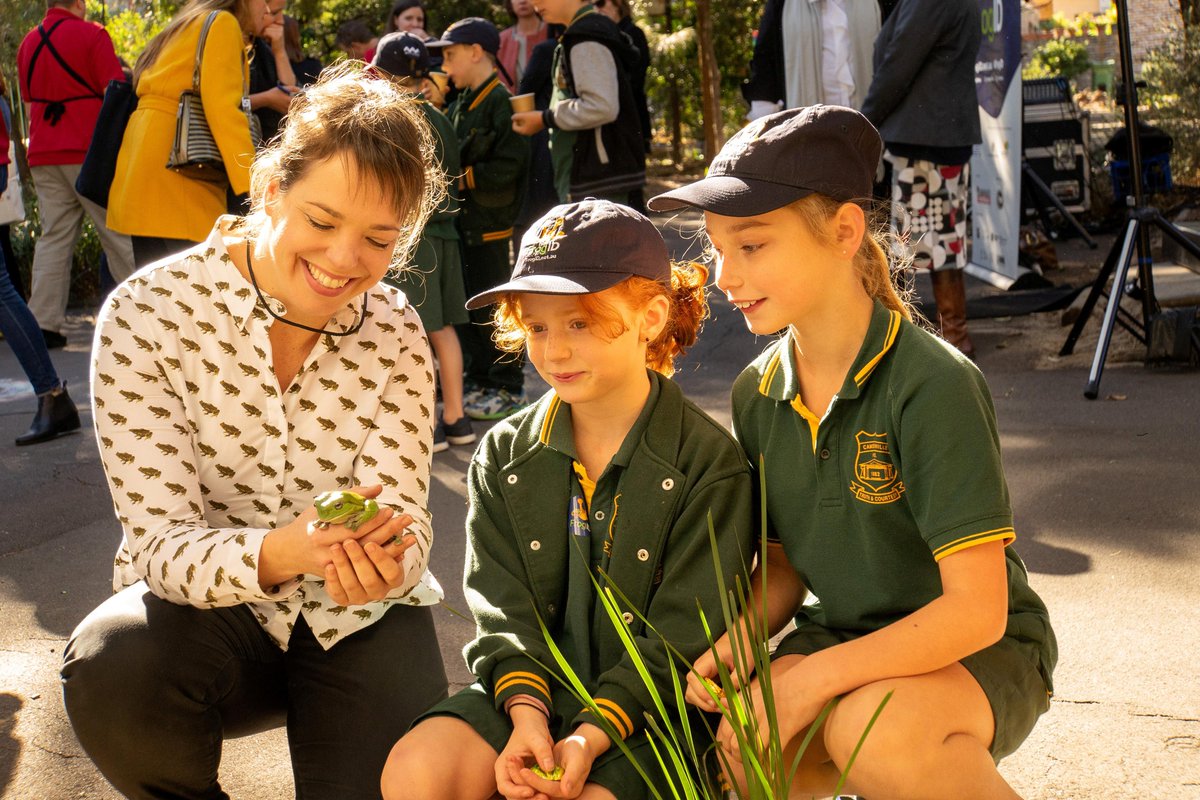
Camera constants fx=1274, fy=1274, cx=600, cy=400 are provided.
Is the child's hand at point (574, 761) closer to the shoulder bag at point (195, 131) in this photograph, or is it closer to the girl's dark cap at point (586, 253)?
the girl's dark cap at point (586, 253)

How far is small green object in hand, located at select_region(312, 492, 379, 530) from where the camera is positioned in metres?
2.04

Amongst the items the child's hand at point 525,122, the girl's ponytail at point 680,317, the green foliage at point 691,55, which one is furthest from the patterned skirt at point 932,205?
the green foliage at point 691,55

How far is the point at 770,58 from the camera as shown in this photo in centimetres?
621

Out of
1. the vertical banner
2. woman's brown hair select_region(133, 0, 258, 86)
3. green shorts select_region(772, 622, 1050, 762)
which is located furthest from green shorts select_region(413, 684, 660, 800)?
the vertical banner

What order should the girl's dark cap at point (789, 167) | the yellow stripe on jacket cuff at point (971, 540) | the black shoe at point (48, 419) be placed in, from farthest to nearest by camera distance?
the black shoe at point (48, 419)
the girl's dark cap at point (789, 167)
the yellow stripe on jacket cuff at point (971, 540)

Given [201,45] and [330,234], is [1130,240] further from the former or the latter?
[330,234]

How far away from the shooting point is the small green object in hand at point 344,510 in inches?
80.1

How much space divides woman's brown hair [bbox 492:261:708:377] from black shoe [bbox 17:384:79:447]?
401 cm

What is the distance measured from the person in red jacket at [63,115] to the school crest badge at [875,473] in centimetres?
570

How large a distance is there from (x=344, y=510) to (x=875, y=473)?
86 cm

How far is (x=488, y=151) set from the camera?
5.55 m

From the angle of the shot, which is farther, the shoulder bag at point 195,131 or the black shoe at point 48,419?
the black shoe at point 48,419

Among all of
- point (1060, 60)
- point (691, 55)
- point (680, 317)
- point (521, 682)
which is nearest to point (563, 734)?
point (521, 682)

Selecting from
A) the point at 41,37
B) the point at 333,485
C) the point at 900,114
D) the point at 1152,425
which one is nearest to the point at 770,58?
the point at 900,114
